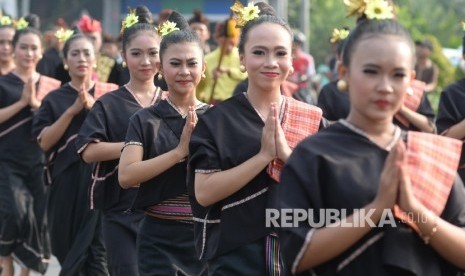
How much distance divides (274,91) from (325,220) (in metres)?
1.43

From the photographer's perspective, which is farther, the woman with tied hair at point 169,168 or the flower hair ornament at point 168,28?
the flower hair ornament at point 168,28

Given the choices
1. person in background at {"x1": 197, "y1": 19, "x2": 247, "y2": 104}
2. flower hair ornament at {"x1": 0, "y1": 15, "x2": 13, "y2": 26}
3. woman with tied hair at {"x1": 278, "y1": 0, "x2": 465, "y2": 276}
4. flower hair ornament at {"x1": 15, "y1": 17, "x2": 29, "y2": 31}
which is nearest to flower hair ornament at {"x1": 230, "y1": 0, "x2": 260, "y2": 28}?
woman with tied hair at {"x1": 278, "y1": 0, "x2": 465, "y2": 276}

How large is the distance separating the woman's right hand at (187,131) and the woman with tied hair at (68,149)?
260 cm

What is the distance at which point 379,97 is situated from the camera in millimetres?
4371

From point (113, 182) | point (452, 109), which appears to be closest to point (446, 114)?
point (452, 109)

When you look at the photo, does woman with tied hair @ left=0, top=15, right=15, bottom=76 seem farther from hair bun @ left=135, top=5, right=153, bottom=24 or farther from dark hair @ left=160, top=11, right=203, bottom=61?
dark hair @ left=160, top=11, right=203, bottom=61

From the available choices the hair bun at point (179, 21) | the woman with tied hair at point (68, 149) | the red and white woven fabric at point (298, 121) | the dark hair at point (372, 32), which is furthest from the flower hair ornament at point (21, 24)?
the dark hair at point (372, 32)

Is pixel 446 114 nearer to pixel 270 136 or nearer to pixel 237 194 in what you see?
pixel 237 194

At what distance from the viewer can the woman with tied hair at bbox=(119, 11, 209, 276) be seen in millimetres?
6859

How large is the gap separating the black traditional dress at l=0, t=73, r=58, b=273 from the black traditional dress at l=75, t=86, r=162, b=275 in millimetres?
2661

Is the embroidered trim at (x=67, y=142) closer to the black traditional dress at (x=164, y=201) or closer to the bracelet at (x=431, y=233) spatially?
the black traditional dress at (x=164, y=201)

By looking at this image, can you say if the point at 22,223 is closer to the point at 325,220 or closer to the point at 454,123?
the point at 454,123

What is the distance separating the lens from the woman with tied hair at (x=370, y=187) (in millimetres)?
4367

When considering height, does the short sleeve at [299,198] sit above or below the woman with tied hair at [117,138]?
above
